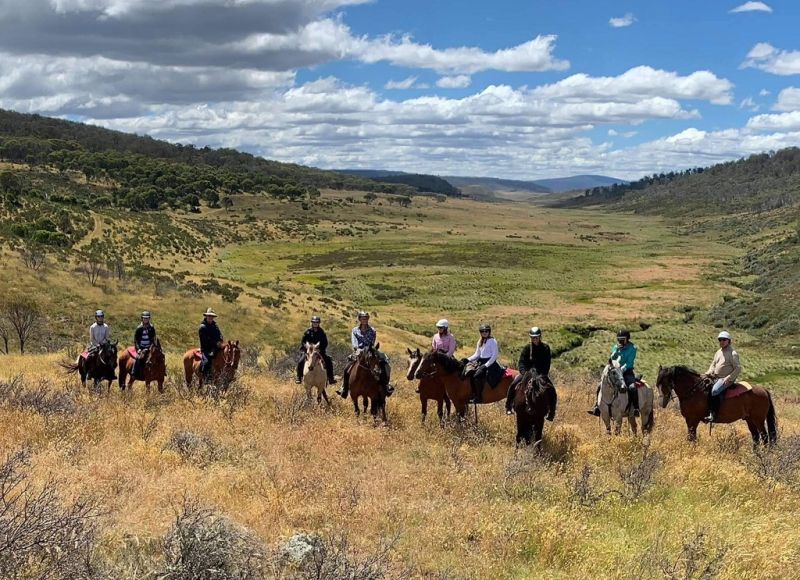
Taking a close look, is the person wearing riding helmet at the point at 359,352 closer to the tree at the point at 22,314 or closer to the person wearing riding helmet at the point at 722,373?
the person wearing riding helmet at the point at 722,373

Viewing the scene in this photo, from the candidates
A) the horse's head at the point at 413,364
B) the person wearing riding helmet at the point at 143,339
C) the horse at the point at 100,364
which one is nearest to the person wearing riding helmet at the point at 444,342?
the horse's head at the point at 413,364

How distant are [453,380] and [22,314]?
68.9 ft

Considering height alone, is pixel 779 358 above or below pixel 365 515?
below

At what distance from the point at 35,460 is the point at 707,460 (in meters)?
10.4

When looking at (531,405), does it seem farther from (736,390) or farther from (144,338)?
(144,338)

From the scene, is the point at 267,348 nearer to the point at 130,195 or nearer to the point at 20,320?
the point at 20,320

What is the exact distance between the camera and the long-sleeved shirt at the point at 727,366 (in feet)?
40.7

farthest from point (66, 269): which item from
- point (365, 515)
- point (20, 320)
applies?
point (365, 515)

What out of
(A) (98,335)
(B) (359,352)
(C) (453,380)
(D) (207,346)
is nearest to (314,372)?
(B) (359,352)

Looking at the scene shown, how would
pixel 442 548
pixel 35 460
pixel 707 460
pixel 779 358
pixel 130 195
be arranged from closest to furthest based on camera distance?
1. pixel 442 548
2. pixel 35 460
3. pixel 707 460
4. pixel 779 358
5. pixel 130 195

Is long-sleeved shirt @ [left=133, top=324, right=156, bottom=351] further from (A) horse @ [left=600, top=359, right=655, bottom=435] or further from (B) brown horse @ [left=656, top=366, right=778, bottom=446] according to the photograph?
(B) brown horse @ [left=656, top=366, right=778, bottom=446]

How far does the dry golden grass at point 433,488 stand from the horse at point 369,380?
19.9 inches

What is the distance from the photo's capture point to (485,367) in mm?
12875

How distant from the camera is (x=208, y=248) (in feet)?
270
